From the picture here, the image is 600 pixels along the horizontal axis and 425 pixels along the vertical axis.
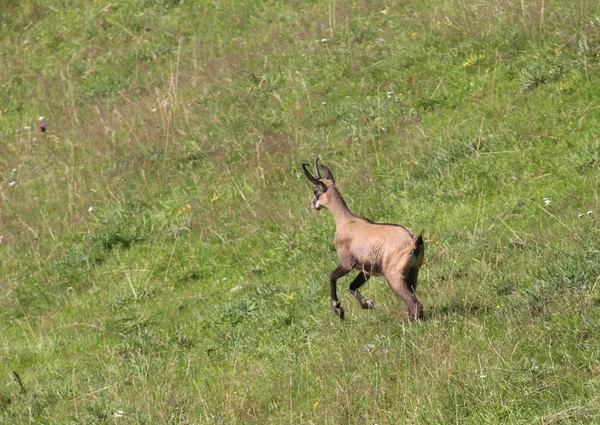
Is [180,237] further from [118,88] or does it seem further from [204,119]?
[118,88]

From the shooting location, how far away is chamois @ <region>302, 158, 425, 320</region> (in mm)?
7672

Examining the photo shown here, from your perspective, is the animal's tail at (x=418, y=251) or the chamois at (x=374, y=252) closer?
the animal's tail at (x=418, y=251)

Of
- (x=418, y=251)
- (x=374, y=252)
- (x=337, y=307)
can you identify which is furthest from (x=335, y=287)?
(x=418, y=251)

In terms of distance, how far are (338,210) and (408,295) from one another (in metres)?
1.65

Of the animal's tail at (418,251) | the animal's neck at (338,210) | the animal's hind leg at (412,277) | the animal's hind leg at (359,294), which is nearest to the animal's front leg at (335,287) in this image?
the animal's hind leg at (359,294)

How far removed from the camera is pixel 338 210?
9.08 metres

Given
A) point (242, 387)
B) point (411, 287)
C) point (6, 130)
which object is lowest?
point (6, 130)

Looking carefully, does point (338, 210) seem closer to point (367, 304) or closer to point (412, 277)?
point (367, 304)

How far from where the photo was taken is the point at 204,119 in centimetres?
1465

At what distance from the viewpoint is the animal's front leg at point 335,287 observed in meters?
8.57

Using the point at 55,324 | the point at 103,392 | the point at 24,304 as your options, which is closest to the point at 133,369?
the point at 103,392

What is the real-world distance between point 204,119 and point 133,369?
599 cm

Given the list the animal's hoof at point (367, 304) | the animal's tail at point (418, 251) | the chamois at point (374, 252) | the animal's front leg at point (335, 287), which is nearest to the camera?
the animal's tail at point (418, 251)

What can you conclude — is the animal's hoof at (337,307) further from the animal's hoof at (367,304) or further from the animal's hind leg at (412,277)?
the animal's hind leg at (412,277)
